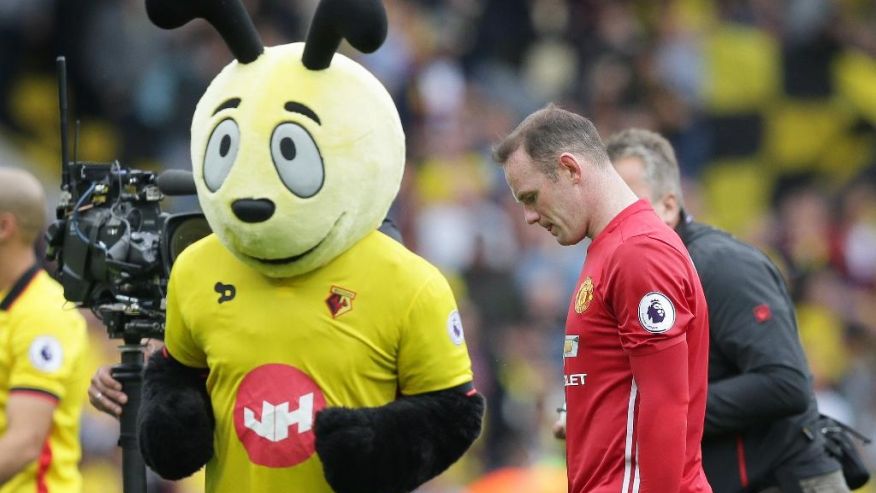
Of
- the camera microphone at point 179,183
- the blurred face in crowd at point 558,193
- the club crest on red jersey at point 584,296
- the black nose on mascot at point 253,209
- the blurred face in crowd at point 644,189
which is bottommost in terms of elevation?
the club crest on red jersey at point 584,296

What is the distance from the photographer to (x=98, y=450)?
9.76m

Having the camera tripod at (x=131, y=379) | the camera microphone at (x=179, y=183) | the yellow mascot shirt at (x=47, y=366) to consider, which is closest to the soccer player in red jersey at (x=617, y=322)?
the camera microphone at (x=179, y=183)

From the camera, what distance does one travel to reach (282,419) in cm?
439

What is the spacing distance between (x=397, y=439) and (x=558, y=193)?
777 mm

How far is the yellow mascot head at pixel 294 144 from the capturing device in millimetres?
4301

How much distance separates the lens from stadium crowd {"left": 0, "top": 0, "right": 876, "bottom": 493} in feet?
35.9

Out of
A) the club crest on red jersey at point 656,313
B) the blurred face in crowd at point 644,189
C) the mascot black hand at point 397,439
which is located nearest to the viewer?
the club crest on red jersey at point 656,313

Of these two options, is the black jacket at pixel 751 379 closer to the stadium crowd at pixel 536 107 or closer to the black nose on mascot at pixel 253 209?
the black nose on mascot at pixel 253 209

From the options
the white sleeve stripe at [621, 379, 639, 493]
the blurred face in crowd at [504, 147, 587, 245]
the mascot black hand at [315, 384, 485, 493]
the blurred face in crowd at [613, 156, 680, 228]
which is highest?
the blurred face in crowd at [613, 156, 680, 228]

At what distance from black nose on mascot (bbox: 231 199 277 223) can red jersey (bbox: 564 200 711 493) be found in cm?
84

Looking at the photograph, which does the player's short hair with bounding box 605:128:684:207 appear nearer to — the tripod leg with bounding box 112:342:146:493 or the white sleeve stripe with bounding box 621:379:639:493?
the white sleeve stripe with bounding box 621:379:639:493

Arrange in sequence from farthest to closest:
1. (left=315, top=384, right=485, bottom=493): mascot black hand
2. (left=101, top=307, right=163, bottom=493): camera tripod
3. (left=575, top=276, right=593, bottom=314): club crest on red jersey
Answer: (left=101, top=307, right=163, bottom=493): camera tripod
(left=315, top=384, right=485, bottom=493): mascot black hand
(left=575, top=276, right=593, bottom=314): club crest on red jersey

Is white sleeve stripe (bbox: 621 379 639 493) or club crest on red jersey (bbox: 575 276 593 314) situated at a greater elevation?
club crest on red jersey (bbox: 575 276 593 314)

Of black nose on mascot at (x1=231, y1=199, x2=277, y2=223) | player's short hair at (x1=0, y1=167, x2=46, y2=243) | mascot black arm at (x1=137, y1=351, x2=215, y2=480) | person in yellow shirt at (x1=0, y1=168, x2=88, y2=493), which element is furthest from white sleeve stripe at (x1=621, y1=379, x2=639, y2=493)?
player's short hair at (x1=0, y1=167, x2=46, y2=243)
